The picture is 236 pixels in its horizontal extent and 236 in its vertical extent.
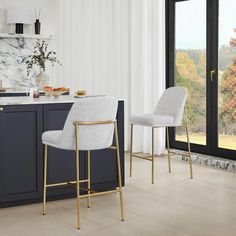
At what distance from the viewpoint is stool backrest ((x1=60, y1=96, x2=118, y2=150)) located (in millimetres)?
4395

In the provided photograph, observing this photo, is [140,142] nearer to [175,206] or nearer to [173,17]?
[173,17]

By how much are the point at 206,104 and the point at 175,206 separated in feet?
8.19

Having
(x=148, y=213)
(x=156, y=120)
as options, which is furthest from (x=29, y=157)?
(x=156, y=120)

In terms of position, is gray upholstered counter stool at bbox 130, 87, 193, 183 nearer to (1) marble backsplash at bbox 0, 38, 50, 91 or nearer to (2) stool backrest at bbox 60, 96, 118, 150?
(2) stool backrest at bbox 60, 96, 118, 150

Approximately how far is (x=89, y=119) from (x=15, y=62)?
365 cm

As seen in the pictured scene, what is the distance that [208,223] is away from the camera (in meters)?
4.55

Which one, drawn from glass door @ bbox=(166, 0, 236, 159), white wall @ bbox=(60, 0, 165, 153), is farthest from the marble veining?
glass door @ bbox=(166, 0, 236, 159)

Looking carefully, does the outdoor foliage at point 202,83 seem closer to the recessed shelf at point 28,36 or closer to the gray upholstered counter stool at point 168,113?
the gray upholstered counter stool at point 168,113

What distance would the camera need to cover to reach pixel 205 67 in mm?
7336

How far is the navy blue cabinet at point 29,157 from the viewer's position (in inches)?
195

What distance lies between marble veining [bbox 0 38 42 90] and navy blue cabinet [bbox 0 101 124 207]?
8.59 feet

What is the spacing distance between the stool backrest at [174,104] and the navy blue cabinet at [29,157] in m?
1.30

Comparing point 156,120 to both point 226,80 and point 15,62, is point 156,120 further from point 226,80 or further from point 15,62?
point 15,62

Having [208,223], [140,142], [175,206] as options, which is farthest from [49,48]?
[208,223]
